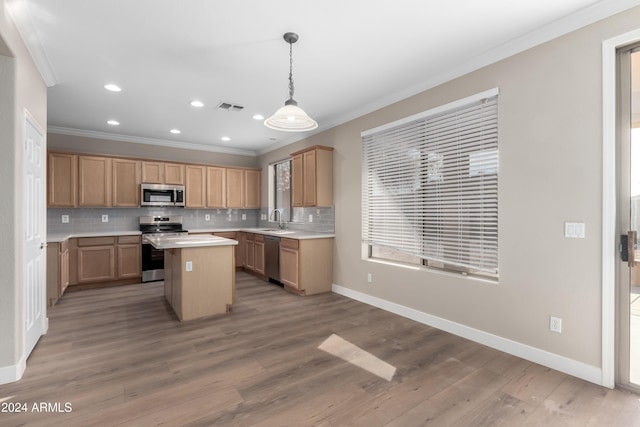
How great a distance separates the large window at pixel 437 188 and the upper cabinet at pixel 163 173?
12.6ft

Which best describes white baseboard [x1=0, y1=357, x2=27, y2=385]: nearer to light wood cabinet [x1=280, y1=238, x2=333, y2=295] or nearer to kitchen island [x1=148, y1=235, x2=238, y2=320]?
kitchen island [x1=148, y1=235, x2=238, y2=320]

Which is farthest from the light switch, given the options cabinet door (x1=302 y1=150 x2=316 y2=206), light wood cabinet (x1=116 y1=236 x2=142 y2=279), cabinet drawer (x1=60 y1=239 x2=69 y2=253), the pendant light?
light wood cabinet (x1=116 y1=236 x2=142 y2=279)

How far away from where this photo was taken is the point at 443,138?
11.0ft

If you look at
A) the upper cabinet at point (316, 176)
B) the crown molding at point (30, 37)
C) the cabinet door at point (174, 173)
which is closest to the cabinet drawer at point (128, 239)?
the cabinet door at point (174, 173)

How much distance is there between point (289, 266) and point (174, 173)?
313 cm

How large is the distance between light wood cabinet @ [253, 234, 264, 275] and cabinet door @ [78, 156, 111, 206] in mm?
2646

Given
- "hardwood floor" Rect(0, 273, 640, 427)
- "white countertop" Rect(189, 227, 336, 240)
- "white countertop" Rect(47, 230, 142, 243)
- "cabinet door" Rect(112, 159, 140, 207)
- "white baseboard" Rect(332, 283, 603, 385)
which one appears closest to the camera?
"hardwood floor" Rect(0, 273, 640, 427)

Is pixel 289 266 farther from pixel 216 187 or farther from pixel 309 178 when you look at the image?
pixel 216 187

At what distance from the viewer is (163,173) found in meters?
6.01

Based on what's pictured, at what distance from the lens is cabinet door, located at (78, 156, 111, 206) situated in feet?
17.2

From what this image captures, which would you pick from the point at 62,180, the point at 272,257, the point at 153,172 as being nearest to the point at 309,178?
the point at 272,257

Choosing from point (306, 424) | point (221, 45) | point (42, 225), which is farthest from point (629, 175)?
point (42, 225)

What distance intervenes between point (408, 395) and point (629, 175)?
2.20 meters

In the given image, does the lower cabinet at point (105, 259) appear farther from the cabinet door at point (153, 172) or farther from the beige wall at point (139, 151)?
the beige wall at point (139, 151)
